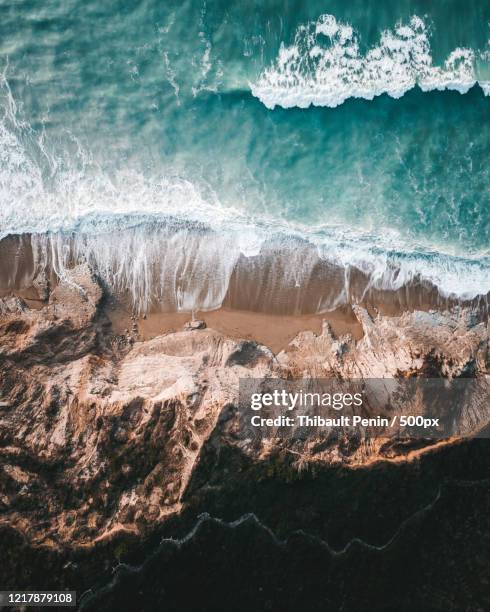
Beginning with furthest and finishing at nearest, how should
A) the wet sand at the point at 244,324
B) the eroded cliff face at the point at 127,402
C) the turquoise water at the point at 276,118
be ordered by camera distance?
1. the turquoise water at the point at 276,118
2. the wet sand at the point at 244,324
3. the eroded cliff face at the point at 127,402

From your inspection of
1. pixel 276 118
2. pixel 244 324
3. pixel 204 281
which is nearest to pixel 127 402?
pixel 244 324

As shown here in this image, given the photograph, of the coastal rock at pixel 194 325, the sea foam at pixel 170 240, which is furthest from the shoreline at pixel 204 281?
the coastal rock at pixel 194 325

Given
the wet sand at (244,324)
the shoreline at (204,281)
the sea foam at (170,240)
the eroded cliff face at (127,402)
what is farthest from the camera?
the sea foam at (170,240)

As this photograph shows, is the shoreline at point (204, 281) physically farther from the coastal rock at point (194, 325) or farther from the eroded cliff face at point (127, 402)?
the eroded cliff face at point (127, 402)

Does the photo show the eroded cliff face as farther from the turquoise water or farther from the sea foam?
the turquoise water

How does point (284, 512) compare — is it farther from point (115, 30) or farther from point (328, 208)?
point (115, 30)

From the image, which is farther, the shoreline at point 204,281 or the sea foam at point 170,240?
the sea foam at point 170,240
